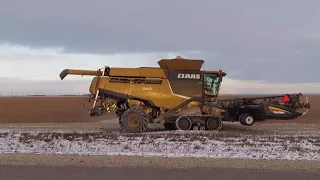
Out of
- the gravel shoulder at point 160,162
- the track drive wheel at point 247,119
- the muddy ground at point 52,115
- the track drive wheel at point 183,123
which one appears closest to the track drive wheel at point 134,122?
the track drive wheel at point 183,123

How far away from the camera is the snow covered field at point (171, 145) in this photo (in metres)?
11.6

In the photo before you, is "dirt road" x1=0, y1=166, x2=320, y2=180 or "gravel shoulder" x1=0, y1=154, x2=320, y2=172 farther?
"gravel shoulder" x1=0, y1=154, x2=320, y2=172

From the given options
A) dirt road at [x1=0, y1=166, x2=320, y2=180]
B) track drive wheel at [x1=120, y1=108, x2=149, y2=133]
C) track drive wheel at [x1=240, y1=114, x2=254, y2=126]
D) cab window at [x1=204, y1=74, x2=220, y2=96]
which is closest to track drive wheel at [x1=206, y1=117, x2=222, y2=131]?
track drive wheel at [x1=240, y1=114, x2=254, y2=126]

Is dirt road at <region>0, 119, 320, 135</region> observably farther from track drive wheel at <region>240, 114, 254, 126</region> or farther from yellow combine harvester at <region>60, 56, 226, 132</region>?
yellow combine harvester at <region>60, 56, 226, 132</region>

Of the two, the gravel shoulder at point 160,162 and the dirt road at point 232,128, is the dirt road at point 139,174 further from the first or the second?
the dirt road at point 232,128

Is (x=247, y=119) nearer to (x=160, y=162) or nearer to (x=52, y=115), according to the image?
(x=160, y=162)

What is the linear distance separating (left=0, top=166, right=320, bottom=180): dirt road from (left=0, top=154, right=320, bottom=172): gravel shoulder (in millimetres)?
492

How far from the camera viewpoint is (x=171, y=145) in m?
12.9

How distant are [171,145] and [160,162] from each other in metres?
2.59

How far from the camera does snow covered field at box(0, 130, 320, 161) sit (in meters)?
11.6

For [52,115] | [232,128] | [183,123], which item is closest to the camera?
[183,123]

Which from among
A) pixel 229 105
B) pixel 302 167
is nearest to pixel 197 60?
pixel 229 105

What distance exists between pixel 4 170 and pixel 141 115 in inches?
342

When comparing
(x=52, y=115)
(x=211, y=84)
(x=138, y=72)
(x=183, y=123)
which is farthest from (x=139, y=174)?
(x=52, y=115)
